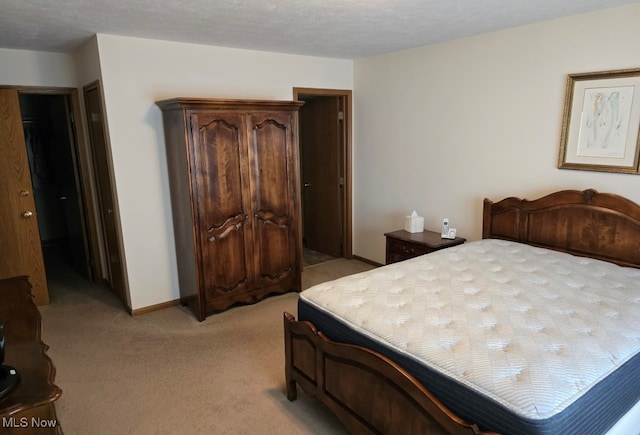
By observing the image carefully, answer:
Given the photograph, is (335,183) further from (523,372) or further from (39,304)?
(523,372)

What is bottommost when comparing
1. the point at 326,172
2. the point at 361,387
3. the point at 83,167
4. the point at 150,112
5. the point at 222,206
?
the point at 361,387

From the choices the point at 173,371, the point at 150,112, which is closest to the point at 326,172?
the point at 150,112

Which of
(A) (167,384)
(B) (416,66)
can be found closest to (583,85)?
(B) (416,66)

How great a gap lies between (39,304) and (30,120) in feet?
9.35

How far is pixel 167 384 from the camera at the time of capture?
265 cm

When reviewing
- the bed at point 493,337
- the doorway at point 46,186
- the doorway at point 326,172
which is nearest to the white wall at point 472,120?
the doorway at point 326,172

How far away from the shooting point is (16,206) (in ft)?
12.3

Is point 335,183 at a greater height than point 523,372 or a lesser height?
greater

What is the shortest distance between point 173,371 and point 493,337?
7.02 ft

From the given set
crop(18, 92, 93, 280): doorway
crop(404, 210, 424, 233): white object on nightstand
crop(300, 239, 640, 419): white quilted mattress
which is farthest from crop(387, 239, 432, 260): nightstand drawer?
crop(18, 92, 93, 280): doorway

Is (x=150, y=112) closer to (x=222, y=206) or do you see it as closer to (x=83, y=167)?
(x=222, y=206)

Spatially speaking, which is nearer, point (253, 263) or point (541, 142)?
point (541, 142)

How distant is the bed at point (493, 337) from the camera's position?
1445 millimetres

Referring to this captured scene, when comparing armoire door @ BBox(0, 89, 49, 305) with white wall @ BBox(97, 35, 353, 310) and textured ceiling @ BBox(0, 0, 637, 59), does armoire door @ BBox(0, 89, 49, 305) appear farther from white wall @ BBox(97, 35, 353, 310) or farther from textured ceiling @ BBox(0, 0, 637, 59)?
white wall @ BBox(97, 35, 353, 310)
